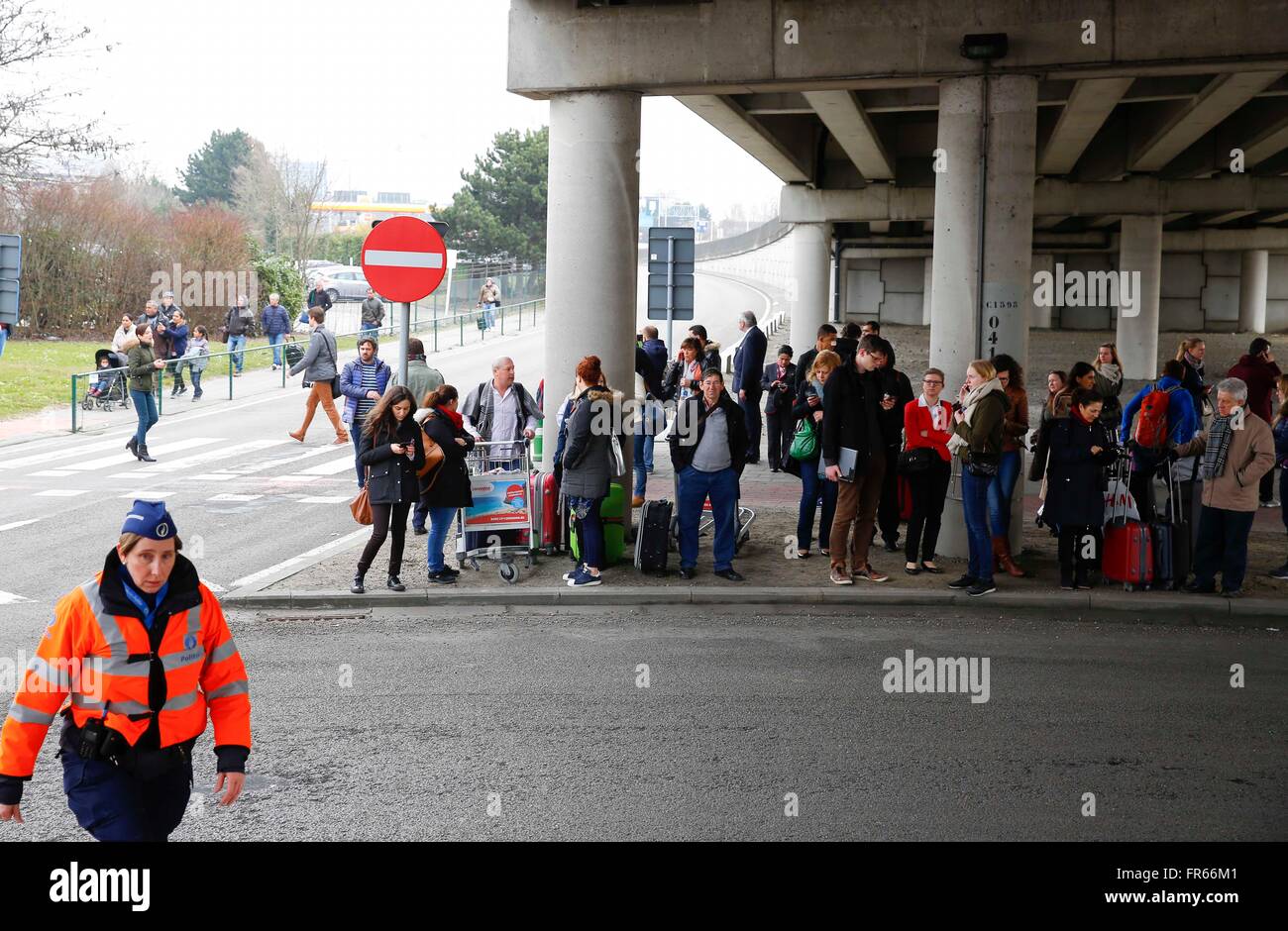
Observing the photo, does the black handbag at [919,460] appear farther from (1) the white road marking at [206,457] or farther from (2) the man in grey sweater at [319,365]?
(1) the white road marking at [206,457]

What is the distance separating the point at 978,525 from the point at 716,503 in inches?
91.1

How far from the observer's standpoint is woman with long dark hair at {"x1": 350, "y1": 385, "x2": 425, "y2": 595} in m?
11.9

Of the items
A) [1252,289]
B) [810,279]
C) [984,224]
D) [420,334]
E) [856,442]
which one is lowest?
[856,442]

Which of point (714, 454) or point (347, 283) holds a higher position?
point (347, 283)

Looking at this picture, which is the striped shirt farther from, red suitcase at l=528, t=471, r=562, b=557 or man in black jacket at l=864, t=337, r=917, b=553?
man in black jacket at l=864, t=337, r=917, b=553

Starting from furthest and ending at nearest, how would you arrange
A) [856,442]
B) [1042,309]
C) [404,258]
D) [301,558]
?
[1042,309] → [301,558] → [856,442] → [404,258]

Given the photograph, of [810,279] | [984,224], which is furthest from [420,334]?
[984,224]

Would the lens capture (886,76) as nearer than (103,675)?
No

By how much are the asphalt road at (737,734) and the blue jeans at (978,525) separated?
879mm

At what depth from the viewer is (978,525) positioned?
1240cm

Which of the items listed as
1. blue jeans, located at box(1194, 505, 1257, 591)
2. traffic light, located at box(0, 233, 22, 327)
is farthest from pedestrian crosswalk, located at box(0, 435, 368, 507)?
blue jeans, located at box(1194, 505, 1257, 591)

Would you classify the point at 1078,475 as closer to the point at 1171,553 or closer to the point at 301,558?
the point at 1171,553
